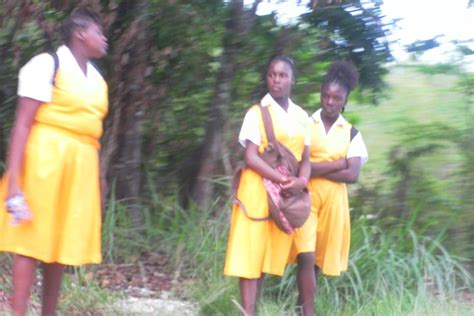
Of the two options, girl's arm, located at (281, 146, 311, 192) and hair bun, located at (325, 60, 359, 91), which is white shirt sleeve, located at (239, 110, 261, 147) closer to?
girl's arm, located at (281, 146, 311, 192)

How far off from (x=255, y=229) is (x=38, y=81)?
1.67m

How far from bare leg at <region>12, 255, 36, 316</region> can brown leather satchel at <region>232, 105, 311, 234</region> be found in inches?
55.7

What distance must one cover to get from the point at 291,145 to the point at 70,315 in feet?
6.26

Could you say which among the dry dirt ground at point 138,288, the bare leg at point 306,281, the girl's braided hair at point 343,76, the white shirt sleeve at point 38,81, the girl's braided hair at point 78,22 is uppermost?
the girl's braided hair at point 78,22

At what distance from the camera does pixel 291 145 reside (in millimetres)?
6023

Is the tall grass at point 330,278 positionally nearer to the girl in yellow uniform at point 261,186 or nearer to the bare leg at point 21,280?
the girl in yellow uniform at point 261,186

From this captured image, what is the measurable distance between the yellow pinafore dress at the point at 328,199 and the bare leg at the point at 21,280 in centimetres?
202

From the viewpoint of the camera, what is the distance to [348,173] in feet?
20.9

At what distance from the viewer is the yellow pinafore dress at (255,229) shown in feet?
19.5

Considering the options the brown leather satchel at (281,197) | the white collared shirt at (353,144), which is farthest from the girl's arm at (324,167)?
the brown leather satchel at (281,197)

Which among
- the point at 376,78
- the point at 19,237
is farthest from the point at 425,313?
the point at 19,237

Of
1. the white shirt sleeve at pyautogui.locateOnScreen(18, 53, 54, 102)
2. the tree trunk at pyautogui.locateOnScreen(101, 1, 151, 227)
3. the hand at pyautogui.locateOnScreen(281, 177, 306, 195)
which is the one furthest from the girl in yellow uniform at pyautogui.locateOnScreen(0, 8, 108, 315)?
the tree trunk at pyautogui.locateOnScreen(101, 1, 151, 227)

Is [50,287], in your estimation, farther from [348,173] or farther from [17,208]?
[348,173]

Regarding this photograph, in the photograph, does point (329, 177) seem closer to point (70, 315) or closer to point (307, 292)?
point (307, 292)
